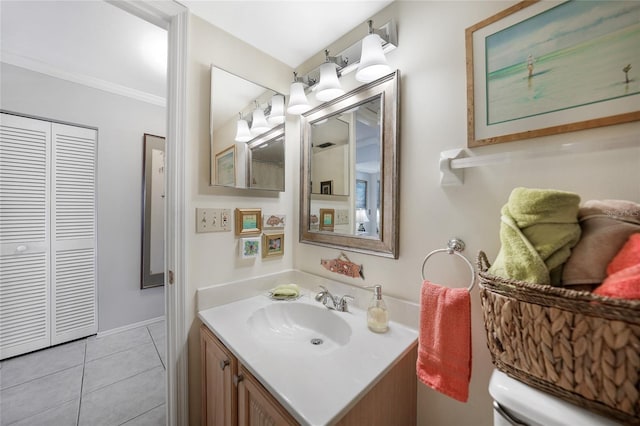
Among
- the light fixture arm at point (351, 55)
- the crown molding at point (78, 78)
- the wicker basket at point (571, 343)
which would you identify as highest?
the crown molding at point (78, 78)

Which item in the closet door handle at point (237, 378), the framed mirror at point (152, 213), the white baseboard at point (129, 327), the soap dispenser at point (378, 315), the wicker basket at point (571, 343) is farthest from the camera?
the framed mirror at point (152, 213)

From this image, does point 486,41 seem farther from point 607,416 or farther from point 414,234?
point 607,416

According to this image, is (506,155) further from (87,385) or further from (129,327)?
(129,327)

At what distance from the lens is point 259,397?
0.73m

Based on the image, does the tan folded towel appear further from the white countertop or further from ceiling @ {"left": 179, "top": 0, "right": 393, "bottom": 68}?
ceiling @ {"left": 179, "top": 0, "right": 393, "bottom": 68}

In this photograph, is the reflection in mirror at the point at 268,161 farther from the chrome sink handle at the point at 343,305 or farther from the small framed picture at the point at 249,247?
the chrome sink handle at the point at 343,305

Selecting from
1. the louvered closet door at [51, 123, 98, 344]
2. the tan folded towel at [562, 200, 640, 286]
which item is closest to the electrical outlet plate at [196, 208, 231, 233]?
the tan folded towel at [562, 200, 640, 286]

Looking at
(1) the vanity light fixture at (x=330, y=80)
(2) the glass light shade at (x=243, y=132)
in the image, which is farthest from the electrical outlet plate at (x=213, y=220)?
(1) the vanity light fixture at (x=330, y=80)

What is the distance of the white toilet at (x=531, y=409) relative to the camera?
1.46ft

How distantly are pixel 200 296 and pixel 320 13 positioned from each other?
149 centimetres

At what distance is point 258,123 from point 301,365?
1216mm

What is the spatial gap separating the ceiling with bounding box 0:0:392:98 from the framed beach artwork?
1.87 ft

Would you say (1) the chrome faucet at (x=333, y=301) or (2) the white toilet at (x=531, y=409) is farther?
(1) the chrome faucet at (x=333, y=301)

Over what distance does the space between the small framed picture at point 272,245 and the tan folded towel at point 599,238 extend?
1.24 m
